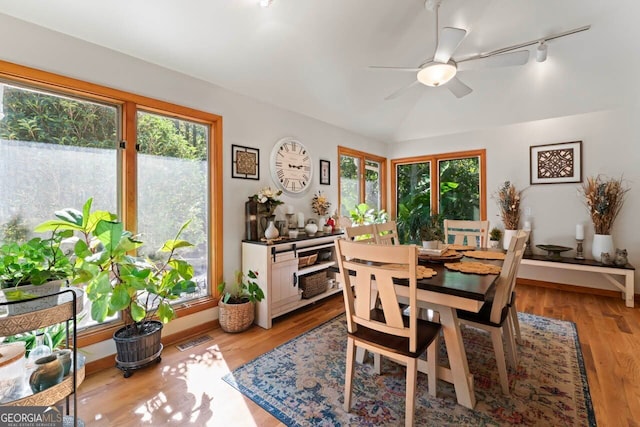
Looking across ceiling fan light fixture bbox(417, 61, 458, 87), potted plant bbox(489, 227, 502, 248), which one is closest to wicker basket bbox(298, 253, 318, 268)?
ceiling fan light fixture bbox(417, 61, 458, 87)

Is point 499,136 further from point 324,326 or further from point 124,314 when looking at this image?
point 124,314

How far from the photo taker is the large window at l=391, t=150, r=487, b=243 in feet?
15.5

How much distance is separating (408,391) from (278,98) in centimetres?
312

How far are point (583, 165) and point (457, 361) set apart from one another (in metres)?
3.87

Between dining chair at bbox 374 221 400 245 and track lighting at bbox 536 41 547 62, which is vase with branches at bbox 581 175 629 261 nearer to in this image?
track lighting at bbox 536 41 547 62

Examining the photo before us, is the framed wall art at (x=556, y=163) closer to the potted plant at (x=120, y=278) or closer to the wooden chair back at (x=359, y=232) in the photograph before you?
the wooden chair back at (x=359, y=232)

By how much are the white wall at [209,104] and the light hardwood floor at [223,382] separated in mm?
400

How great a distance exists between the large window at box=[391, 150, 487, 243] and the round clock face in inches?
93.7

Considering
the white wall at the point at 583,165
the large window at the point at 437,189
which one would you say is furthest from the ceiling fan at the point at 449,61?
the large window at the point at 437,189

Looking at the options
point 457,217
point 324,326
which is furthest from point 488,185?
point 324,326

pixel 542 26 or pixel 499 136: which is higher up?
pixel 542 26

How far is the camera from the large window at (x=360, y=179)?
4.68 meters

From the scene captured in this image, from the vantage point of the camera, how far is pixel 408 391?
4.85ft

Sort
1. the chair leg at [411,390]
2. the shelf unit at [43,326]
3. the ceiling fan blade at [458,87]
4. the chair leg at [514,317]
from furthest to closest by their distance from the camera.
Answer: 1. the ceiling fan blade at [458,87]
2. the chair leg at [514,317]
3. the chair leg at [411,390]
4. the shelf unit at [43,326]
